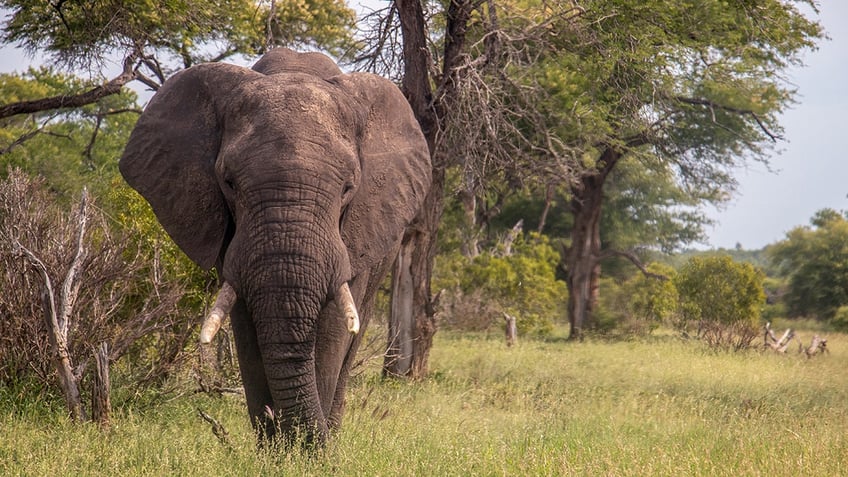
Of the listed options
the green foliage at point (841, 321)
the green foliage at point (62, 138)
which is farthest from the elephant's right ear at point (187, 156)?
the green foliage at point (841, 321)

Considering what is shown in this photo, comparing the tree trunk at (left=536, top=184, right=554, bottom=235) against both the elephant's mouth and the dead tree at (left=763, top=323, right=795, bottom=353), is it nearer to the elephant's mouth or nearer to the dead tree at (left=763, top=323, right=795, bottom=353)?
the dead tree at (left=763, top=323, right=795, bottom=353)

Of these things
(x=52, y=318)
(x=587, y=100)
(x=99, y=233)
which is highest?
(x=587, y=100)

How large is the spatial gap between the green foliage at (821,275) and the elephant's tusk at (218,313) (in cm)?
3556

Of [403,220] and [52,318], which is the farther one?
[52,318]

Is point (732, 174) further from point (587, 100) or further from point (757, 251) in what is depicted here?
point (757, 251)

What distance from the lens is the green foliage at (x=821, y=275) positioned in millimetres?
37406

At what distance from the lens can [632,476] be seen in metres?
5.55

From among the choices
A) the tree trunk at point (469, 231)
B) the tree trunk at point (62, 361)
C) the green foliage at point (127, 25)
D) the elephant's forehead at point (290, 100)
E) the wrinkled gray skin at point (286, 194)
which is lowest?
the tree trunk at point (62, 361)

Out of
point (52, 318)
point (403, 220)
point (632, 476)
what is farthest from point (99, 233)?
point (632, 476)

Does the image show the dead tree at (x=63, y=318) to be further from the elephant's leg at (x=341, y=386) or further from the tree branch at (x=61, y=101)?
the tree branch at (x=61, y=101)

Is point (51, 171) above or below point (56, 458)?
above

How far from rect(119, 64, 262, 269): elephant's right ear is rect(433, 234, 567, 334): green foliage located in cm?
1699

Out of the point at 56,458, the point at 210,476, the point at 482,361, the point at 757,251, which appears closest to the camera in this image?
the point at 210,476

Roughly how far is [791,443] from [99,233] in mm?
6684
